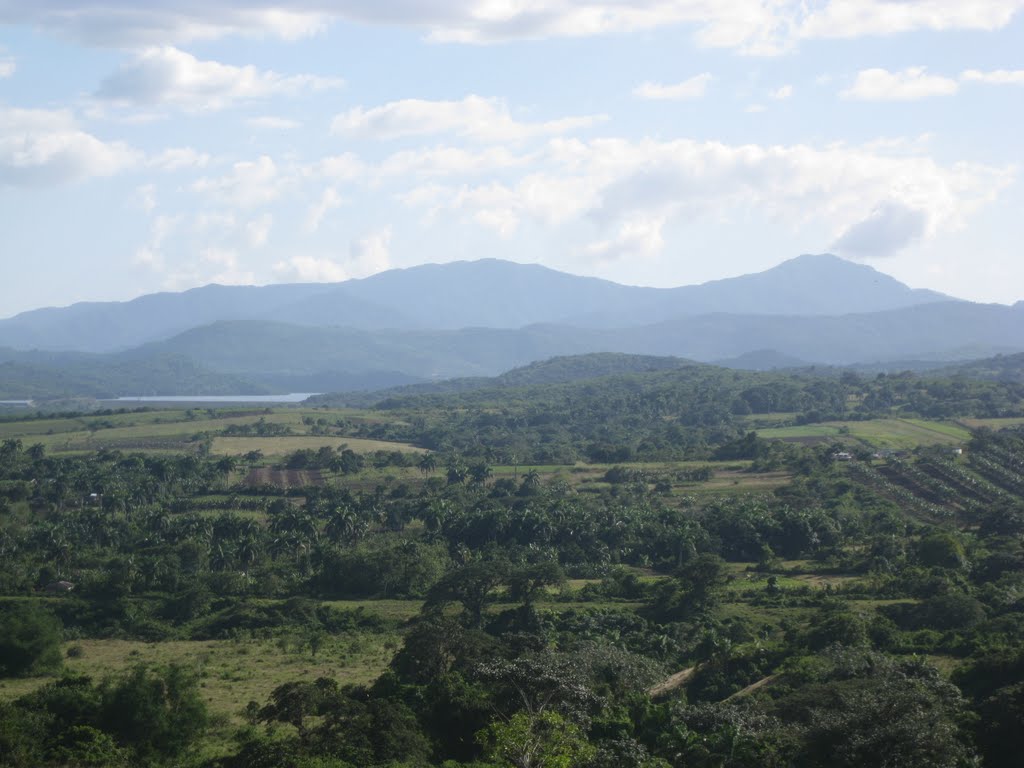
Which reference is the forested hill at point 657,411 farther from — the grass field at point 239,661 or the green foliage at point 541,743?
the green foliage at point 541,743

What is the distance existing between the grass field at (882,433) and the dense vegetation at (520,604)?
3569mm

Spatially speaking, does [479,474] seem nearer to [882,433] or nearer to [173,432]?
[882,433]

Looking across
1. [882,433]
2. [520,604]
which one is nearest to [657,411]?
[882,433]

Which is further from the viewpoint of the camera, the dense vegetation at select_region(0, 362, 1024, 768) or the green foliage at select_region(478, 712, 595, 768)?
the dense vegetation at select_region(0, 362, 1024, 768)

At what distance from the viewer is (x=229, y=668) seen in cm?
4125

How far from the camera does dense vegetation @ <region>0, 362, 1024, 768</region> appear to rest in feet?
89.7

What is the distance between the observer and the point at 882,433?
10775 cm

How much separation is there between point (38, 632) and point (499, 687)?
21836mm

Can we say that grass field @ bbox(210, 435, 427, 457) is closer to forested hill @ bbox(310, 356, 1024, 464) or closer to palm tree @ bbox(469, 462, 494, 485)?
forested hill @ bbox(310, 356, 1024, 464)

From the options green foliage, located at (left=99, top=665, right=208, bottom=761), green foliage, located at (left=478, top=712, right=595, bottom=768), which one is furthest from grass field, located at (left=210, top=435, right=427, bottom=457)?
green foliage, located at (left=478, top=712, right=595, bottom=768)

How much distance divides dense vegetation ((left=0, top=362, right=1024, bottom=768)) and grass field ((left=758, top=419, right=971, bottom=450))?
3.57 metres

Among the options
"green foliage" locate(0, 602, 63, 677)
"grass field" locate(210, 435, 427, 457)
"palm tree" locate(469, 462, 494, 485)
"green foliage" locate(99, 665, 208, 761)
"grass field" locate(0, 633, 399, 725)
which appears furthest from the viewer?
"grass field" locate(210, 435, 427, 457)

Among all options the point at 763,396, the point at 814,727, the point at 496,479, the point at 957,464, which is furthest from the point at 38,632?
the point at 763,396

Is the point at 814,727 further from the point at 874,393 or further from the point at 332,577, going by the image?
the point at 874,393
